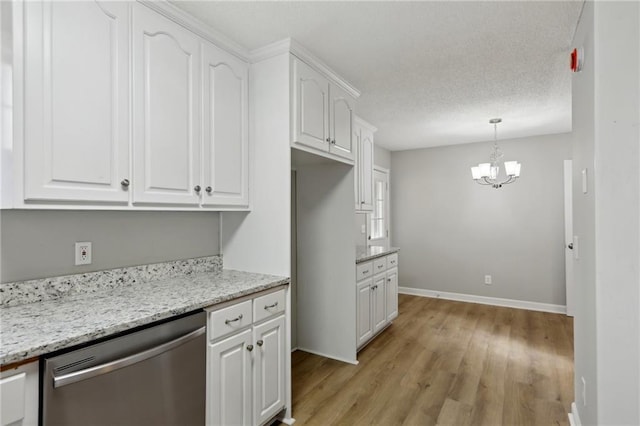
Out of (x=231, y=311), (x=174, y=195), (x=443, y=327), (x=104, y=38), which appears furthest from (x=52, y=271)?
(x=443, y=327)

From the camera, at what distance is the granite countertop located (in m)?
1.08

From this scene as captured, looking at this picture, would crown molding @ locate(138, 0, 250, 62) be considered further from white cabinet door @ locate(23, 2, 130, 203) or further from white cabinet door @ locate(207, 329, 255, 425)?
white cabinet door @ locate(207, 329, 255, 425)

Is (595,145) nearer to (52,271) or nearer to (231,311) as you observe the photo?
(231,311)

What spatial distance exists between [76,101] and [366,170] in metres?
2.79

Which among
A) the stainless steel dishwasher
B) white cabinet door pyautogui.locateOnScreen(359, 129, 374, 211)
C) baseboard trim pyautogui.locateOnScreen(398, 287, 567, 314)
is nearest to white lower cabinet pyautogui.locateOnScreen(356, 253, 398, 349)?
white cabinet door pyautogui.locateOnScreen(359, 129, 374, 211)

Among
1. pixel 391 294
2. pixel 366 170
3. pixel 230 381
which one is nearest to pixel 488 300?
pixel 391 294

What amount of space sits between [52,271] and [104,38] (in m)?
1.11

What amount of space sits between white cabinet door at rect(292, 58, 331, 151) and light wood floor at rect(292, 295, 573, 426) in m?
1.84

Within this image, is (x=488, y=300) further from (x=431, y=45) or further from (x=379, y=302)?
(x=431, y=45)

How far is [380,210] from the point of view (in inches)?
208

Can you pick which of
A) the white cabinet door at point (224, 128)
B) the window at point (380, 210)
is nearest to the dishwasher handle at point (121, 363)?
the white cabinet door at point (224, 128)

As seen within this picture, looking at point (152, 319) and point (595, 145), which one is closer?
point (152, 319)

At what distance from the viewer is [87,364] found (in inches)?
45.9

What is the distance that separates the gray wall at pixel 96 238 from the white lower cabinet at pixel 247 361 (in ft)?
2.15
